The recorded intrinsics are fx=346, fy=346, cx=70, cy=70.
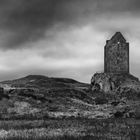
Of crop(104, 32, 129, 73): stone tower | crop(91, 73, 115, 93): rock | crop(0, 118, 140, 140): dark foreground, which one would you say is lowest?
crop(0, 118, 140, 140): dark foreground

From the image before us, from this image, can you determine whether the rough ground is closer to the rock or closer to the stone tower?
the rock

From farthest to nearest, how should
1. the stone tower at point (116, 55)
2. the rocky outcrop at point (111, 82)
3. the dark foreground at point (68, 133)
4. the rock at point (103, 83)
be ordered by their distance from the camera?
the stone tower at point (116, 55), the rock at point (103, 83), the rocky outcrop at point (111, 82), the dark foreground at point (68, 133)

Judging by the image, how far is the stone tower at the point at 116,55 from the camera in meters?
81.6

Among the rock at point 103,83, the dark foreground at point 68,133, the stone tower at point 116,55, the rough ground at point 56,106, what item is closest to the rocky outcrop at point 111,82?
the rock at point 103,83

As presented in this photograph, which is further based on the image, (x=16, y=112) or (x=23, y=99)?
(x=23, y=99)

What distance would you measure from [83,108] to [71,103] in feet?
11.5

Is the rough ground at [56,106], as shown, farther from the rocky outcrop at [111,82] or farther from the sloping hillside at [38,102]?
the rocky outcrop at [111,82]

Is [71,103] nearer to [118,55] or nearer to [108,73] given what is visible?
[108,73]

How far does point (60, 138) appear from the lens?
14.5 metres

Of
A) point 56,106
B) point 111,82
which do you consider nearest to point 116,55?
point 111,82

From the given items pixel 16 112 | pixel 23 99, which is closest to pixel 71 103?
pixel 23 99

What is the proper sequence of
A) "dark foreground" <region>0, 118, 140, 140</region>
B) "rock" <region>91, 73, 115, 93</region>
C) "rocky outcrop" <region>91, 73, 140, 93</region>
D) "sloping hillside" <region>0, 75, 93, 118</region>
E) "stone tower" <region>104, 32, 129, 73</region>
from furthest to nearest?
"stone tower" <region>104, 32, 129, 73</region>
"rock" <region>91, 73, 115, 93</region>
"rocky outcrop" <region>91, 73, 140, 93</region>
"sloping hillside" <region>0, 75, 93, 118</region>
"dark foreground" <region>0, 118, 140, 140</region>

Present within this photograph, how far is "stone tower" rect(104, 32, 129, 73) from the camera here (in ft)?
268

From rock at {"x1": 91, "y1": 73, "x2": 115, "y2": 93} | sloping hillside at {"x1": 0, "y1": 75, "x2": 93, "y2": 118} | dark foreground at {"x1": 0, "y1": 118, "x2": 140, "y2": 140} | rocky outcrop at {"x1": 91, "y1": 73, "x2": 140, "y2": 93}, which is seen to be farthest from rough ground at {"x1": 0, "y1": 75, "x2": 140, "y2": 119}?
dark foreground at {"x1": 0, "y1": 118, "x2": 140, "y2": 140}
